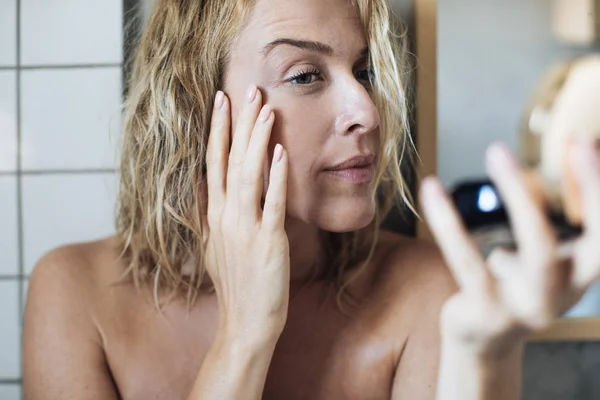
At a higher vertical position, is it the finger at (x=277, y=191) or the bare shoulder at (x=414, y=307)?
the finger at (x=277, y=191)

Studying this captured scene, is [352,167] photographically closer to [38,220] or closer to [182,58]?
[182,58]

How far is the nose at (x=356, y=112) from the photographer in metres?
0.61

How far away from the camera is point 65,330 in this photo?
2.34 feet

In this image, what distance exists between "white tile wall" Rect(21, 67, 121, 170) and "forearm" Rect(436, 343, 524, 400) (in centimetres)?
63

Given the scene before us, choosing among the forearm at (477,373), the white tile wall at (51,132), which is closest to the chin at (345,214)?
the forearm at (477,373)

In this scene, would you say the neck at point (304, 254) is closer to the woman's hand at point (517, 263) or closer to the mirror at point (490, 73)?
the mirror at point (490, 73)

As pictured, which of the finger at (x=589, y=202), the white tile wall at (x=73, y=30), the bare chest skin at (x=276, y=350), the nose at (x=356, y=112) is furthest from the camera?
the white tile wall at (x=73, y=30)

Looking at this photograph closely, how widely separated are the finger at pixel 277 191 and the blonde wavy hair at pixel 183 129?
0.40 feet

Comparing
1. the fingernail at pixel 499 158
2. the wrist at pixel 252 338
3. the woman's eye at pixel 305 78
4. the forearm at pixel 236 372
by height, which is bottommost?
the forearm at pixel 236 372

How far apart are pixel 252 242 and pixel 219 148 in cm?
11

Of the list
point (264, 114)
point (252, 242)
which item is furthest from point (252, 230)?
point (264, 114)

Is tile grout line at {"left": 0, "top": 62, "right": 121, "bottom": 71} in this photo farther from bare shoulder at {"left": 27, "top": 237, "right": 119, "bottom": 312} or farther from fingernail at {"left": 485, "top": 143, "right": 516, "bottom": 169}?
fingernail at {"left": 485, "top": 143, "right": 516, "bottom": 169}

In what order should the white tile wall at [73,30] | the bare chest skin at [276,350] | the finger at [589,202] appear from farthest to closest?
the white tile wall at [73,30] → the bare chest skin at [276,350] → the finger at [589,202]

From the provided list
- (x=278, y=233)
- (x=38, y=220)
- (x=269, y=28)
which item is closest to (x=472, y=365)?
(x=278, y=233)
